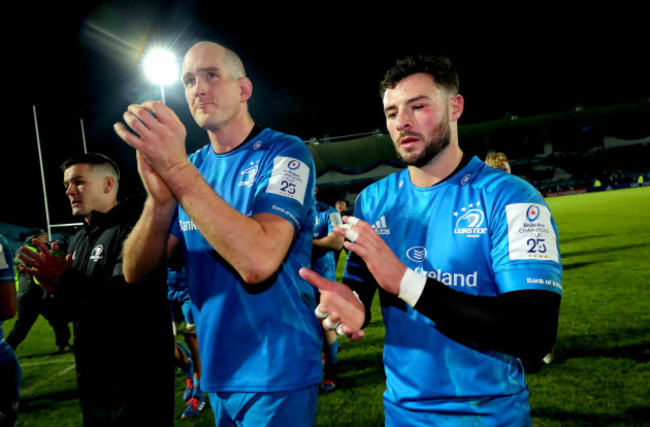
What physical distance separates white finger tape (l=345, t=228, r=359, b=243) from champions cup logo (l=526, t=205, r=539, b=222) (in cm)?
68

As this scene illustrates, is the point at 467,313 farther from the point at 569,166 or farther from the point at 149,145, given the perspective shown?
the point at 569,166

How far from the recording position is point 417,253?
184cm

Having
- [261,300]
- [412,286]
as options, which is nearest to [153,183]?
[261,300]

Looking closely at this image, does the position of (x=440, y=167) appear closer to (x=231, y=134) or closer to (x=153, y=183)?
(x=231, y=134)

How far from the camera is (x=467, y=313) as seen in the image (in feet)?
4.68

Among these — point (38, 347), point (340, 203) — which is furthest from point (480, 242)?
point (340, 203)

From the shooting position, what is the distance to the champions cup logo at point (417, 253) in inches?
72.0

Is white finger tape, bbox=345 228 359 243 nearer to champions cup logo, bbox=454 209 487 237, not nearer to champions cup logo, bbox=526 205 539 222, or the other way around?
champions cup logo, bbox=454 209 487 237

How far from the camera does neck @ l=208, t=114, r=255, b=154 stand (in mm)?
2127

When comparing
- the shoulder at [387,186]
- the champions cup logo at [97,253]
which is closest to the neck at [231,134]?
the shoulder at [387,186]

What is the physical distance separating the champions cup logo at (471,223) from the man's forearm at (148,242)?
1.30 m

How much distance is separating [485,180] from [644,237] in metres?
15.0

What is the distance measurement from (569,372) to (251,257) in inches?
193

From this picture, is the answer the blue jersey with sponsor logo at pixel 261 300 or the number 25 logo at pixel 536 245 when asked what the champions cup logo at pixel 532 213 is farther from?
the blue jersey with sponsor logo at pixel 261 300
